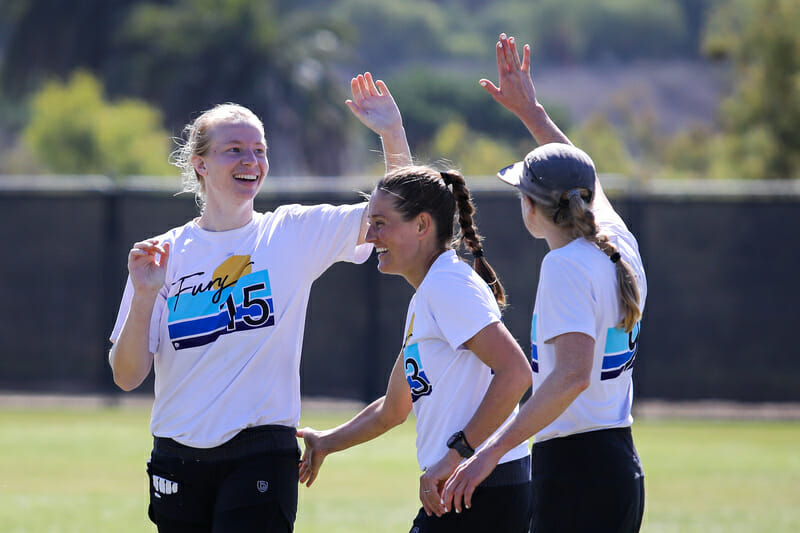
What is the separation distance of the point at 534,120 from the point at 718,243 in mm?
9113

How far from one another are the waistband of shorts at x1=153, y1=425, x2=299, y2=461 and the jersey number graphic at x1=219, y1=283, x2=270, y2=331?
1.23 feet

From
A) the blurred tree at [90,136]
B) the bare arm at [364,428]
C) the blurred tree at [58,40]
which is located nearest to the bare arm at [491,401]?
the bare arm at [364,428]

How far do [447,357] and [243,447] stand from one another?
86 cm

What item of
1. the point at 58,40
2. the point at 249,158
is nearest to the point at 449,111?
the point at 58,40

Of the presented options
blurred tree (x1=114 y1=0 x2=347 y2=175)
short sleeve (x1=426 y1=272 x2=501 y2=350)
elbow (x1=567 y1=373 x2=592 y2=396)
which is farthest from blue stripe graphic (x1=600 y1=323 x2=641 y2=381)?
blurred tree (x1=114 y1=0 x2=347 y2=175)

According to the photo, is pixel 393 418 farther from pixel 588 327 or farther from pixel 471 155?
pixel 471 155

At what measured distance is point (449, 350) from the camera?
4.06m

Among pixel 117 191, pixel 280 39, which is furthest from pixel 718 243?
pixel 280 39

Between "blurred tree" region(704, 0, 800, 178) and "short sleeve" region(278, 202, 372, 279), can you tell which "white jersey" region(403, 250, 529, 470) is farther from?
"blurred tree" region(704, 0, 800, 178)

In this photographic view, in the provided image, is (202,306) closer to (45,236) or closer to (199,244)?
(199,244)

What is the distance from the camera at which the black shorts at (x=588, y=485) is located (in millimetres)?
3908

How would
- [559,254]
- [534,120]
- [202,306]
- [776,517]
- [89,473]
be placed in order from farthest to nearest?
[89,473], [776,517], [534,120], [202,306], [559,254]

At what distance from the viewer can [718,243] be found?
13.4m

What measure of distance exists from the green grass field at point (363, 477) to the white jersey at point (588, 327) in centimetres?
392
